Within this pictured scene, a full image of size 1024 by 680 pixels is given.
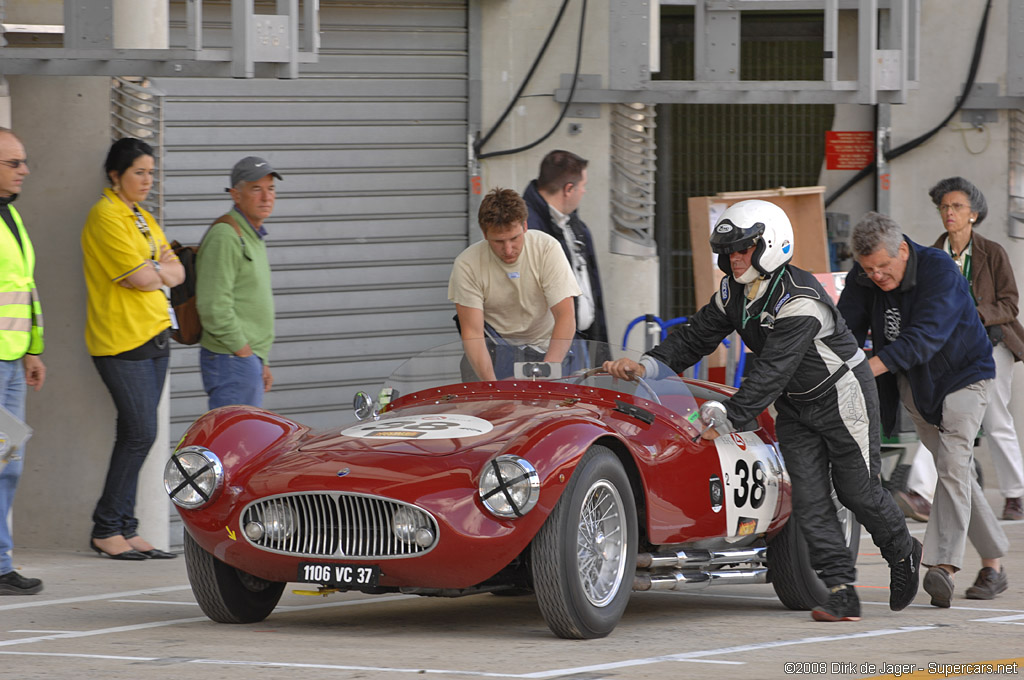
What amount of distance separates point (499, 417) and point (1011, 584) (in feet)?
10.0

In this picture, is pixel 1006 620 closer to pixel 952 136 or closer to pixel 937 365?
pixel 937 365

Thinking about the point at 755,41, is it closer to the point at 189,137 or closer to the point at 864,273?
the point at 189,137

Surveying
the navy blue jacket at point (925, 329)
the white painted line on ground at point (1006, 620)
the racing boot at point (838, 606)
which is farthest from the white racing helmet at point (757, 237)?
the white painted line on ground at point (1006, 620)

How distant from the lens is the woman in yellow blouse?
8656 mm

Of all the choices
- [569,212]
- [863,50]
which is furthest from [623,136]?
[569,212]

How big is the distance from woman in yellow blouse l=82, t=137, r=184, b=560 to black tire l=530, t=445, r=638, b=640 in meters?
3.38

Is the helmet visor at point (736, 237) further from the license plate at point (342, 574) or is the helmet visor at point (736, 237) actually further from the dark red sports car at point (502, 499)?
the license plate at point (342, 574)

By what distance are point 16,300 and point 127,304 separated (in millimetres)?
1048

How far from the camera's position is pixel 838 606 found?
22.4 feet

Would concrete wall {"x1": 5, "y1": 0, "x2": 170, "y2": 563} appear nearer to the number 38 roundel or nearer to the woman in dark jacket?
the number 38 roundel

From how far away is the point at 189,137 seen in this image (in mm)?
11172

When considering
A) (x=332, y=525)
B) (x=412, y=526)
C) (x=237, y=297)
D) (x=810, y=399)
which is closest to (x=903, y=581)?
(x=810, y=399)

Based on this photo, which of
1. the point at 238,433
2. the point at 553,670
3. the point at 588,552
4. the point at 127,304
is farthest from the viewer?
the point at 127,304

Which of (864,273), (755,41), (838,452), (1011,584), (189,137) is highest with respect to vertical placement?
(755,41)
